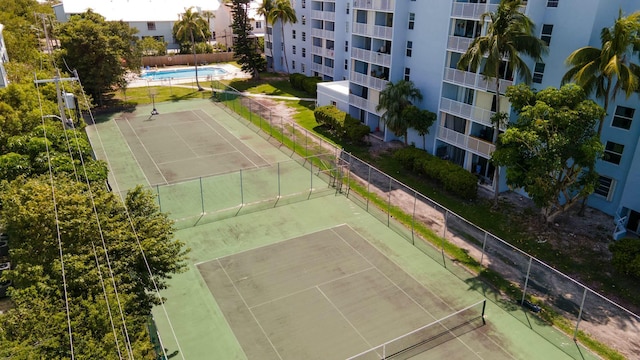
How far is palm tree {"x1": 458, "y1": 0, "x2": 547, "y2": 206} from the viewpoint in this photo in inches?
996

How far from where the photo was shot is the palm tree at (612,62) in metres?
21.7

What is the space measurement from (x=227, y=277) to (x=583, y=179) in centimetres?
1839

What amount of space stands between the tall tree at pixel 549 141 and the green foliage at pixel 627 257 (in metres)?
2.87

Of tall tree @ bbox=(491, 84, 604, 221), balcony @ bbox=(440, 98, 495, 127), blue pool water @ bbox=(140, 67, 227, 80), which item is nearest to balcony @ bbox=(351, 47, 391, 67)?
balcony @ bbox=(440, 98, 495, 127)

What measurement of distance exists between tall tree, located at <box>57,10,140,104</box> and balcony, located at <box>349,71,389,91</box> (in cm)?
2243

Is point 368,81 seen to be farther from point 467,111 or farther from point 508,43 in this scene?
point 508,43

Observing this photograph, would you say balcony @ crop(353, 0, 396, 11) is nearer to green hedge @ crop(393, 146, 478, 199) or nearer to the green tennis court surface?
green hedge @ crop(393, 146, 478, 199)

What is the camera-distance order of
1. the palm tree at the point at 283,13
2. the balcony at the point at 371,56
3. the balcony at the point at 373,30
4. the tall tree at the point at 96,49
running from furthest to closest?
the palm tree at the point at 283,13
the tall tree at the point at 96,49
the balcony at the point at 371,56
the balcony at the point at 373,30

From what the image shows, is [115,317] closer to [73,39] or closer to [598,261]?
[598,261]

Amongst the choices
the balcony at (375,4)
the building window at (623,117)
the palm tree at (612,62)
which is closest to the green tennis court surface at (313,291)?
the palm tree at (612,62)

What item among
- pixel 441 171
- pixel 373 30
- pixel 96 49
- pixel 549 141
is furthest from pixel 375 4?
pixel 96 49

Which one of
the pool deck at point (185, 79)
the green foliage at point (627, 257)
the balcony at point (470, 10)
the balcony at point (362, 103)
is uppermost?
the balcony at point (470, 10)

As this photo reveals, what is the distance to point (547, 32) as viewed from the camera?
27.6 meters

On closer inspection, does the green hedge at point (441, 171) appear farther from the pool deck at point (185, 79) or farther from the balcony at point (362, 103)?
the pool deck at point (185, 79)
